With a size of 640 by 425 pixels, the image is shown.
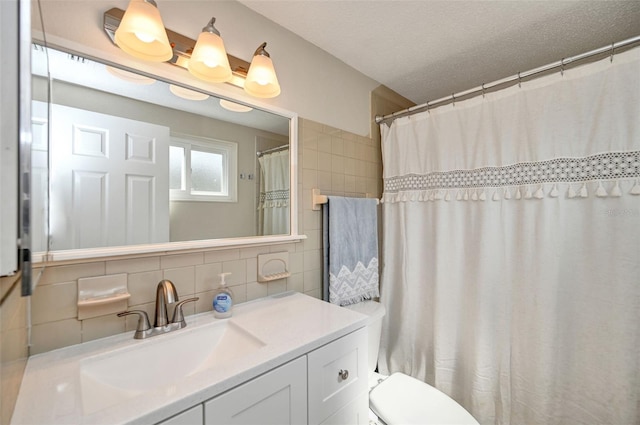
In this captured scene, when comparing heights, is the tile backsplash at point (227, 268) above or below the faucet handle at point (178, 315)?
above

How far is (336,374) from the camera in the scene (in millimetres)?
936

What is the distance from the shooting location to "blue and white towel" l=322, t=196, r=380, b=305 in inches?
58.9

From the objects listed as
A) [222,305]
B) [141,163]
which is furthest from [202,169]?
[222,305]

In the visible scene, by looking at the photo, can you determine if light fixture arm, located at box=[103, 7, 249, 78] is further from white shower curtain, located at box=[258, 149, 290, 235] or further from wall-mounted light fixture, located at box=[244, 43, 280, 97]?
white shower curtain, located at box=[258, 149, 290, 235]

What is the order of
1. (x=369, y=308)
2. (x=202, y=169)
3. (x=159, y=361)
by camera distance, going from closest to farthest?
(x=159, y=361) → (x=202, y=169) → (x=369, y=308)

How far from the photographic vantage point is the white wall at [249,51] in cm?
83

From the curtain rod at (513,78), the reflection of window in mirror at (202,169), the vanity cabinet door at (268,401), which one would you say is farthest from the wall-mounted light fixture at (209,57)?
the curtain rod at (513,78)

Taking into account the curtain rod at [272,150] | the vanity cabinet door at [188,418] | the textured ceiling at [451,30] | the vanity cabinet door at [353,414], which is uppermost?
the textured ceiling at [451,30]

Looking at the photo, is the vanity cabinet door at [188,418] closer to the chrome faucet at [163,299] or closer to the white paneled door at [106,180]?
the chrome faucet at [163,299]

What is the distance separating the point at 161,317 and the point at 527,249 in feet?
5.33

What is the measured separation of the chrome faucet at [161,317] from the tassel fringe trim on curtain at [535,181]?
1410mm

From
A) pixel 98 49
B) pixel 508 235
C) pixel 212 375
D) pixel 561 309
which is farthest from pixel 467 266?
Result: pixel 98 49

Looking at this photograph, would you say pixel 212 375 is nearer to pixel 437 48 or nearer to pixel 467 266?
pixel 467 266

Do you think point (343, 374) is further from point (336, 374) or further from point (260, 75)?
point (260, 75)
